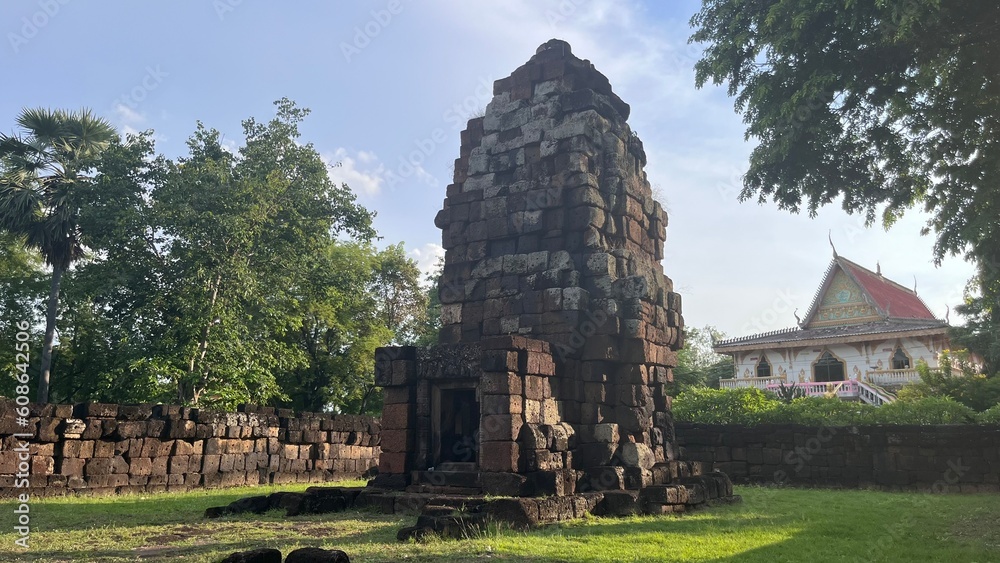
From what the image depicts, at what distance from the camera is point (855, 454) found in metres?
15.0

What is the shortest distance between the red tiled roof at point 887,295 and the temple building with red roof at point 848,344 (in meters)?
0.04

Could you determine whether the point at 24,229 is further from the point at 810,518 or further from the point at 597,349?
the point at 810,518

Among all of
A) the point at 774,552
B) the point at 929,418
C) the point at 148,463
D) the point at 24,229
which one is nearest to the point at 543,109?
the point at 774,552

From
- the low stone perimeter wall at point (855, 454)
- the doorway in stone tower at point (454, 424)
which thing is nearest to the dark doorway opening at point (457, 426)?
the doorway in stone tower at point (454, 424)

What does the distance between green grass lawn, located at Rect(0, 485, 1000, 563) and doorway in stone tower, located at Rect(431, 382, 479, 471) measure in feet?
5.28

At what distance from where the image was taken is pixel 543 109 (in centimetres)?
1228

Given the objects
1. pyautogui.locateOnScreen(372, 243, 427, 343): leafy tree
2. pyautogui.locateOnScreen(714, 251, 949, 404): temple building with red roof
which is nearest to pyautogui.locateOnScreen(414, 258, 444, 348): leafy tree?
pyautogui.locateOnScreen(372, 243, 427, 343): leafy tree

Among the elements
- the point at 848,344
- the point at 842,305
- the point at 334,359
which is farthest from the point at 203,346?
the point at 842,305

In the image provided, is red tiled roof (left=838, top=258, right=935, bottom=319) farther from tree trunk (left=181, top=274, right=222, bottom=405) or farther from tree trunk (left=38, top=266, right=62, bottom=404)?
tree trunk (left=38, top=266, right=62, bottom=404)

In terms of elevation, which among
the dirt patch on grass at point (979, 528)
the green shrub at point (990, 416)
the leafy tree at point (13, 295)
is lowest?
the dirt patch on grass at point (979, 528)

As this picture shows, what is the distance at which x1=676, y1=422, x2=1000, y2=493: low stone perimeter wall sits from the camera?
14.0 m

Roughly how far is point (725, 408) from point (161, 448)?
509 inches

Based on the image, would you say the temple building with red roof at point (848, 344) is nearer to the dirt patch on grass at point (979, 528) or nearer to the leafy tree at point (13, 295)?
the dirt patch on grass at point (979, 528)

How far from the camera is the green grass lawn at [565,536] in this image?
20.9 ft
